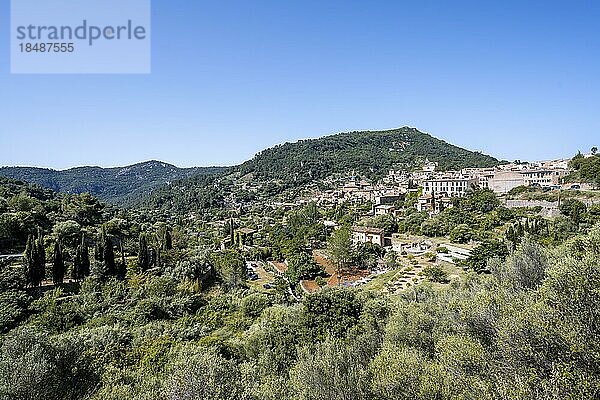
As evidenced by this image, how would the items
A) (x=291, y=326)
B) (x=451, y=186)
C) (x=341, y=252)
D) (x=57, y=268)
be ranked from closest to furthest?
(x=291, y=326) < (x=57, y=268) < (x=341, y=252) < (x=451, y=186)

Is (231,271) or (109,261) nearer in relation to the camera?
(109,261)

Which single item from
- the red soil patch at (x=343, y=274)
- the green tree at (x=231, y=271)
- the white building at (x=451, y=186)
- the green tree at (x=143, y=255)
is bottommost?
the red soil patch at (x=343, y=274)

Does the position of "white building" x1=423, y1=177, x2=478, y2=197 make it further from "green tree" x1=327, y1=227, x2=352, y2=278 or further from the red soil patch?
the red soil patch

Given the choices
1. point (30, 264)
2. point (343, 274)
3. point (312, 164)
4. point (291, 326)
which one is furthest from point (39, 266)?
point (312, 164)

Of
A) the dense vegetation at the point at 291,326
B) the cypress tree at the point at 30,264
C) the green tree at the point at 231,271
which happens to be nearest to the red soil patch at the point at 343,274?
the dense vegetation at the point at 291,326

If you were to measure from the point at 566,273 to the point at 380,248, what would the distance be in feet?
111

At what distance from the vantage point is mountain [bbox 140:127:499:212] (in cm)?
11012

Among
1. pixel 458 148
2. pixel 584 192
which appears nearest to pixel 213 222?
pixel 584 192

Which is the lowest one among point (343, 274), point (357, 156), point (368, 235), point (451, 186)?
point (343, 274)

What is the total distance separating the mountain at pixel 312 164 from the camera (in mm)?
110125

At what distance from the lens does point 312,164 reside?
429 feet

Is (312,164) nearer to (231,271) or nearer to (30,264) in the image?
(231,271)

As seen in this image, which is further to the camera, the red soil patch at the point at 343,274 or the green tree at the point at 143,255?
the red soil patch at the point at 343,274

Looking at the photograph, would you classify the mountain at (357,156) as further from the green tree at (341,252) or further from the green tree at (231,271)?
the green tree at (231,271)
